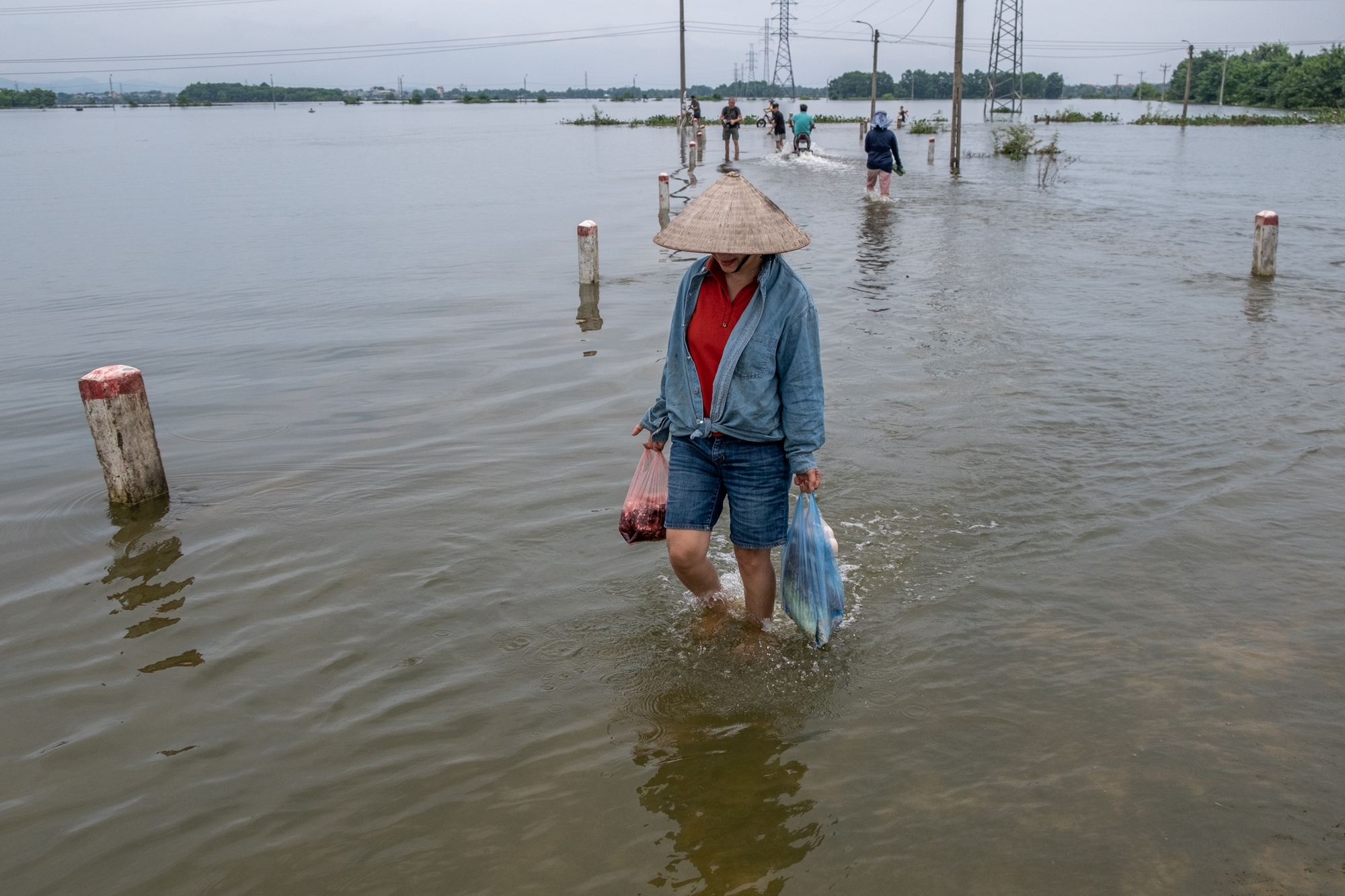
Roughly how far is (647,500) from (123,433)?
352 centimetres

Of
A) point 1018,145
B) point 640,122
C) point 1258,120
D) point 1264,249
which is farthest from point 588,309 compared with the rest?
point 640,122

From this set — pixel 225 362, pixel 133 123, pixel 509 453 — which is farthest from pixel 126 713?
pixel 133 123

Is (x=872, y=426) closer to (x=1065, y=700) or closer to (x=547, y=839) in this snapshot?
(x=1065, y=700)

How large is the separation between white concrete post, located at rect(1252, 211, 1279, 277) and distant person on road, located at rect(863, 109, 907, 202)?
8400 millimetres

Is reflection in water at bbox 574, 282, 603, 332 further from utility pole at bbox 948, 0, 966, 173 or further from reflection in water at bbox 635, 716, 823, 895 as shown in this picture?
utility pole at bbox 948, 0, 966, 173

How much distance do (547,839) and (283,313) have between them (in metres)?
9.94

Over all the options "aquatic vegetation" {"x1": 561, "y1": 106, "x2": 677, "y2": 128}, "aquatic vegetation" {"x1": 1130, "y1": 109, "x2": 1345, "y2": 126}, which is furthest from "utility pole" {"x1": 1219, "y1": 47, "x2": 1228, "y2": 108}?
"aquatic vegetation" {"x1": 561, "y1": 106, "x2": 677, "y2": 128}

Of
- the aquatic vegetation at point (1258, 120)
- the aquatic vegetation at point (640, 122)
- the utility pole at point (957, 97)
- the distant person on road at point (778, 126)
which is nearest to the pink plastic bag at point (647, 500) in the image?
the utility pole at point (957, 97)

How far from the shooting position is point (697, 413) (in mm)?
3822

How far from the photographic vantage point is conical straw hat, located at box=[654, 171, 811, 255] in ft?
11.7

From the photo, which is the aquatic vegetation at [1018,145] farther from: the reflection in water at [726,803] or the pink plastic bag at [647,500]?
the reflection in water at [726,803]

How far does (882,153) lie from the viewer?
21438 mm

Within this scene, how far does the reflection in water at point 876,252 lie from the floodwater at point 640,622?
1.01m

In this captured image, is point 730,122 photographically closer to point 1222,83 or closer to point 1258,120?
point 1258,120
